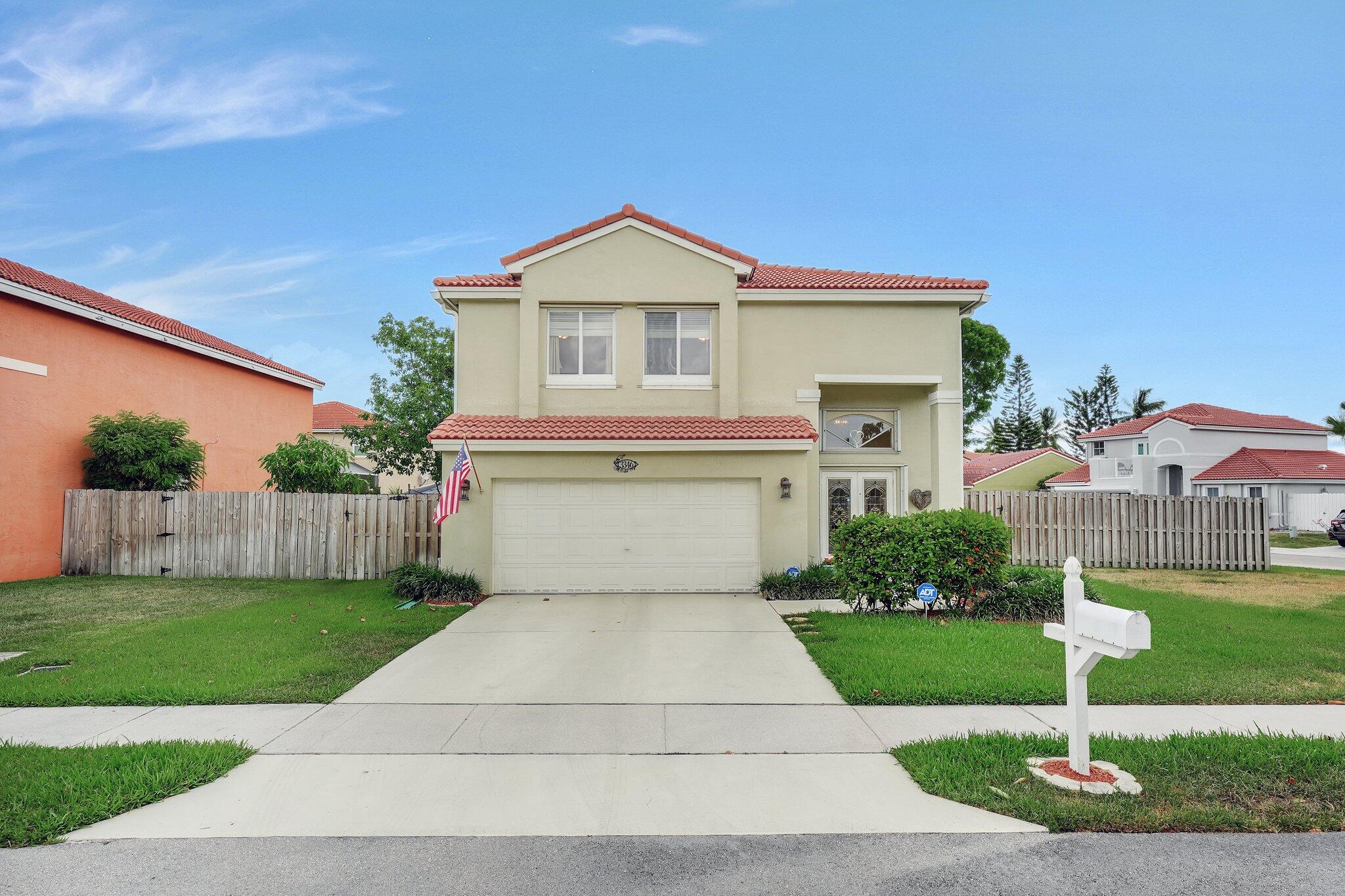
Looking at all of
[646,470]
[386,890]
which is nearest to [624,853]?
[386,890]

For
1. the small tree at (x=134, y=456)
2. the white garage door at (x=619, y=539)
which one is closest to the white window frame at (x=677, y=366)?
the white garage door at (x=619, y=539)

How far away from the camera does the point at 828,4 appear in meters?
14.9

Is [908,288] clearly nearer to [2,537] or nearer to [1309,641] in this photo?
[1309,641]

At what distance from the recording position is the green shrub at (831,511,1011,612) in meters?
9.90

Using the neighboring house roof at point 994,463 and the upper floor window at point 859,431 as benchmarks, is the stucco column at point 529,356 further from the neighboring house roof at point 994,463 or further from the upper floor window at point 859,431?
the neighboring house roof at point 994,463

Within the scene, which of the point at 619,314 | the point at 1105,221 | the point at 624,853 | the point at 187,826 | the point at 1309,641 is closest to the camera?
the point at 624,853

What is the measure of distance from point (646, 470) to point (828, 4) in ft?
35.5

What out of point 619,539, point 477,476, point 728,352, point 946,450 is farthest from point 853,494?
point 477,476

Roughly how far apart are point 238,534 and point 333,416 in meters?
28.5

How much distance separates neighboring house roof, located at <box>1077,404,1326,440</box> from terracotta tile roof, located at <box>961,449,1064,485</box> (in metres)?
7.40

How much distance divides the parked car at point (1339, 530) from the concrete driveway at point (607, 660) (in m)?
25.4

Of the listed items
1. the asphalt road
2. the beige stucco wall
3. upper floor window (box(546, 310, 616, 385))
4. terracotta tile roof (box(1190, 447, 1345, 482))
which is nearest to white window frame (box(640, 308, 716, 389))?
upper floor window (box(546, 310, 616, 385))

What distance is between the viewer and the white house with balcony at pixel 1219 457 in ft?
103

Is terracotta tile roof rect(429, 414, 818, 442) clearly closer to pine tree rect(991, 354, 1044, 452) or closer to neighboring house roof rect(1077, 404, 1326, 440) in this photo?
neighboring house roof rect(1077, 404, 1326, 440)
